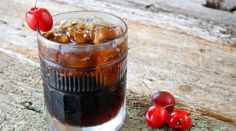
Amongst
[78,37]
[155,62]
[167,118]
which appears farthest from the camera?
[155,62]

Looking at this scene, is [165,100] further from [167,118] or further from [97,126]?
[97,126]

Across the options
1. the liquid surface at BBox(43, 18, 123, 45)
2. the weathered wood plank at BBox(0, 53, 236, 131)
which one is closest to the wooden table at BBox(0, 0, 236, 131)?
the weathered wood plank at BBox(0, 53, 236, 131)

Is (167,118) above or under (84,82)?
under

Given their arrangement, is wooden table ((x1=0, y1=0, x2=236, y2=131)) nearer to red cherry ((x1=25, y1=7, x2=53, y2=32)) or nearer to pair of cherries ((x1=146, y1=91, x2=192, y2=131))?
pair of cherries ((x1=146, y1=91, x2=192, y2=131))

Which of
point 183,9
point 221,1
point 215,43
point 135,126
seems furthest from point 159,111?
point 221,1

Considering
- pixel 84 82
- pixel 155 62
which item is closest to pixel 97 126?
pixel 84 82

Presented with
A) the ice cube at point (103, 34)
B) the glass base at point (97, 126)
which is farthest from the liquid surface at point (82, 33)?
the glass base at point (97, 126)
